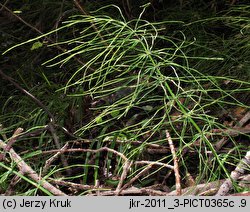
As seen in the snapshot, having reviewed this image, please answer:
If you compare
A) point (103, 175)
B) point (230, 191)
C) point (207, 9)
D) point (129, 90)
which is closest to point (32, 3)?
point (129, 90)

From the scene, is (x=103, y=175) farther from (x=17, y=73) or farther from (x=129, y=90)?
(x=17, y=73)

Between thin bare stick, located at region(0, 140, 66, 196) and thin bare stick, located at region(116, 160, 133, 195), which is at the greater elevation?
thin bare stick, located at region(116, 160, 133, 195)

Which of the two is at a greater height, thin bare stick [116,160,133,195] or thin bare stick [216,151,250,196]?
thin bare stick [216,151,250,196]

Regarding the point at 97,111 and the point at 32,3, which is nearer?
the point at 97,111

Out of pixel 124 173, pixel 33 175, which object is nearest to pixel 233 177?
pixel 124 173

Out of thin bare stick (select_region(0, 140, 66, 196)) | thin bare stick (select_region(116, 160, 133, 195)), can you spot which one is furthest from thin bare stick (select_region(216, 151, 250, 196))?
thin bare stick (select_region(0, 140, 66, 196))

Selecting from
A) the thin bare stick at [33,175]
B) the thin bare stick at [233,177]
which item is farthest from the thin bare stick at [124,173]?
the thin bare stick at [233,177]

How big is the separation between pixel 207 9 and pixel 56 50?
0.76 metres

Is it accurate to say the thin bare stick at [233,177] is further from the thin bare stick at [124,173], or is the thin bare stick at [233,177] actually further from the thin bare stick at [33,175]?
the thin bare stick at [33,175]

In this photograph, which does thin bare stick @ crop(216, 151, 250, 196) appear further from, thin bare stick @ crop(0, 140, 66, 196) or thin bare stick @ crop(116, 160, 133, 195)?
thin bare stick @ crop(0, 140, 66, 196)

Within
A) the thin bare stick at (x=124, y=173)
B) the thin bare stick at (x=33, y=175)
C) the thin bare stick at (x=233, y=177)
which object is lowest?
the thin bare stick at (x=33, y=175)

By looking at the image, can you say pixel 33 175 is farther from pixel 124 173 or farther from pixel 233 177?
pixel 233 177

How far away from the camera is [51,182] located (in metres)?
1.61

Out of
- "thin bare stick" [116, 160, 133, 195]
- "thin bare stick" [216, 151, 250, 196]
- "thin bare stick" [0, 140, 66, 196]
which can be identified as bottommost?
"thin bare stick" [0, 140, 66, 196]
